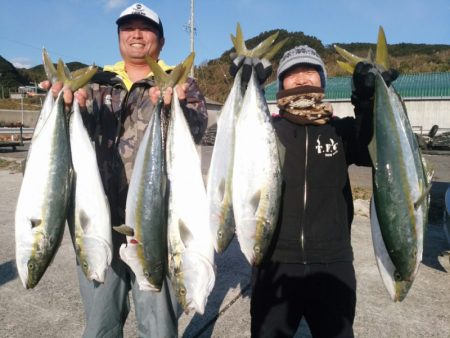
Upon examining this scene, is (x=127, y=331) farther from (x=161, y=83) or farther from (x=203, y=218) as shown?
(x=161, y=83)

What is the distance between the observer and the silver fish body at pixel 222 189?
2.18 metres

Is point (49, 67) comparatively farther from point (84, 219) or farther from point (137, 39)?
point (84, 219)

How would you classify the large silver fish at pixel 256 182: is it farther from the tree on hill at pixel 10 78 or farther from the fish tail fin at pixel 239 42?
the tree on hill at pixel 10 78

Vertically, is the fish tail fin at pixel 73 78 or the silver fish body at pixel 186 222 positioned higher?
the fish tail fin at pixel 73 78

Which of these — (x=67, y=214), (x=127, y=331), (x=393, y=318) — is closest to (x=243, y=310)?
(x=127, y=331)

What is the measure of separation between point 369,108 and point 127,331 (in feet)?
9.23

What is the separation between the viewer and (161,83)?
232 centimetres

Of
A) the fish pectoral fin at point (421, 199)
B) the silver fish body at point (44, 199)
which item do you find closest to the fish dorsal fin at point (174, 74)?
the silver fish body at point (44, 199)

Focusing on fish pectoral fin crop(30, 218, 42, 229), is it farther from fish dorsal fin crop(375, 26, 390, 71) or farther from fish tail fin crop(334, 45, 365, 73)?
fish dorsal fin crop(375, 26, 390, 71)

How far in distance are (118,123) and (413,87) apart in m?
28.5

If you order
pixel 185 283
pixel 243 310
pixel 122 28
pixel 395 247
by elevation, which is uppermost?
pixel 122 28

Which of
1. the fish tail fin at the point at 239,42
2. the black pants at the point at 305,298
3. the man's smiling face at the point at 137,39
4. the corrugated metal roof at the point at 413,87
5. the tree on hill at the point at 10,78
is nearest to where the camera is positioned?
the fish tail fin at the point at 239,42

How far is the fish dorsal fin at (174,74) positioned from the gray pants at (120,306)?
1.20 m

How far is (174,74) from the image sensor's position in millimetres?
2281
